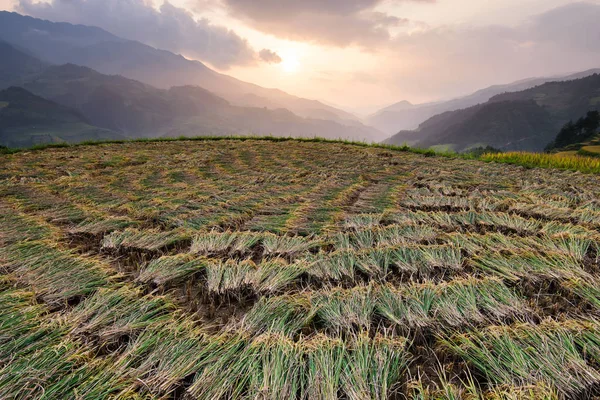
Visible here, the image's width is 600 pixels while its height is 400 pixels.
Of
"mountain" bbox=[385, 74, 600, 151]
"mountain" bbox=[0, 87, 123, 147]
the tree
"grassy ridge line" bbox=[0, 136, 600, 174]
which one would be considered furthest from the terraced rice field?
"mountain" bbox=[0, 87, 123, 147]

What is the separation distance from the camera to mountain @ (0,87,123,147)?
421 ft

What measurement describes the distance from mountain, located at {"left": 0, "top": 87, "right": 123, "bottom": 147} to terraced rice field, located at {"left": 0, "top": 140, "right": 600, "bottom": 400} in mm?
155680

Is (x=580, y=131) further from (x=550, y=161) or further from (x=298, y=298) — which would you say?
(x=298, y=298)

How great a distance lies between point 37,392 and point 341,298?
133cm

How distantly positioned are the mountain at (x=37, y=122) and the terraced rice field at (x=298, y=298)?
156 meters

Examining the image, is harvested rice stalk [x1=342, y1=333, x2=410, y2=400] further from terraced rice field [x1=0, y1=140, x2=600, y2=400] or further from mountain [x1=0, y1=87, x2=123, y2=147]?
mountain [x1=0, y1=87, x2=123, y2=147]

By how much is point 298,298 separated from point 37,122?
680ft

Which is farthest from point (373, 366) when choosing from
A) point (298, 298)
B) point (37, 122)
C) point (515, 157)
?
point (37, 122)

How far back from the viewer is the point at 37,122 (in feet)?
482

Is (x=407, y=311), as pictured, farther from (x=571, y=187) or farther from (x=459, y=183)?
(x=571, y=187)

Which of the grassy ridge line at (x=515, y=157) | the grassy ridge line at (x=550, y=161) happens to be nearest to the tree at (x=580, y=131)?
the grassy ridge line at (x=515, y=157)

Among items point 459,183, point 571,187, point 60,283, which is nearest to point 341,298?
point 60,283

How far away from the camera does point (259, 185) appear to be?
170 inches

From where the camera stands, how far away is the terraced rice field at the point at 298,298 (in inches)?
42.7
